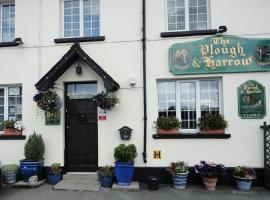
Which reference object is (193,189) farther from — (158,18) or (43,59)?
(43,59)

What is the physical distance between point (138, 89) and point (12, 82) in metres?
3.98

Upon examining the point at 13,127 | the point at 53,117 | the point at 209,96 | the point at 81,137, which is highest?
the point at 209,96

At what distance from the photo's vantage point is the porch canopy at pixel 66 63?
25.8 feet

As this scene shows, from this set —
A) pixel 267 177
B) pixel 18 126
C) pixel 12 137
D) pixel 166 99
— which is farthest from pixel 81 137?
pixel 267 177

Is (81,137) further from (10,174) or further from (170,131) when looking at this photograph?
(170,131)

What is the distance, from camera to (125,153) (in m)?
7.60

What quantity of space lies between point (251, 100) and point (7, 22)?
8025mm

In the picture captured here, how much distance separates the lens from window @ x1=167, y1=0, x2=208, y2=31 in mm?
8445

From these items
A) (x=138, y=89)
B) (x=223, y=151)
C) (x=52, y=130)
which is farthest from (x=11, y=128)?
(x=223, y=151)

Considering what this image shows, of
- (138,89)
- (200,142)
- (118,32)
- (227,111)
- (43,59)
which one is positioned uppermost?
(118,32)

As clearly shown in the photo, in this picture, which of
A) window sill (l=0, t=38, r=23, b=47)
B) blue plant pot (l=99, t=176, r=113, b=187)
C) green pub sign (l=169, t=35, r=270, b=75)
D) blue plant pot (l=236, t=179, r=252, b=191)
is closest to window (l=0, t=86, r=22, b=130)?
window sill (l=0, t=38, r=23, b=47)

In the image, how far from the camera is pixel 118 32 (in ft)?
27.8

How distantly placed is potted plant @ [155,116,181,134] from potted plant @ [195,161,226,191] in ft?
4.07

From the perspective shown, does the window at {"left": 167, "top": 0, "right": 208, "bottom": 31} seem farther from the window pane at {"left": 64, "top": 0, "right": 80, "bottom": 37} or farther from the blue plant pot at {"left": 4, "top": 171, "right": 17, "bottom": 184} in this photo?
the blue plant pot at {"left": 4, "top": 171, "right": 17, "bottom": 184}
